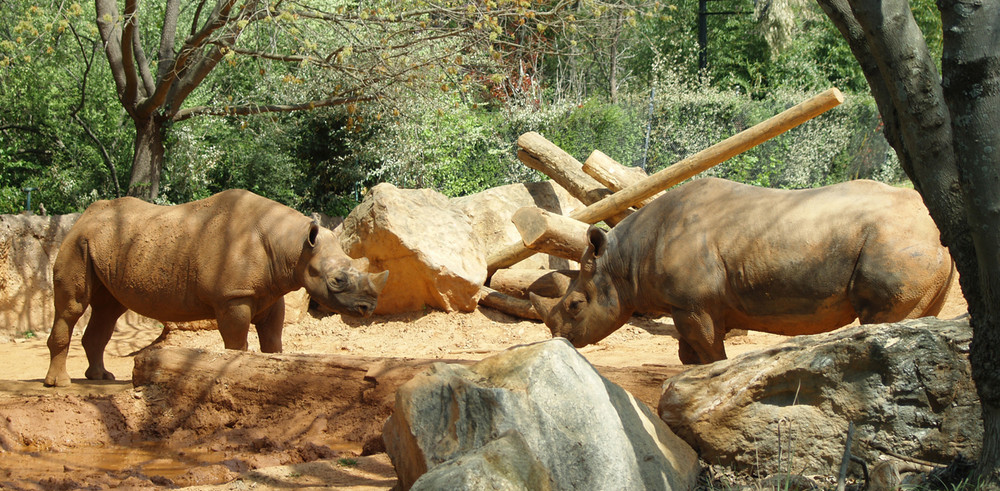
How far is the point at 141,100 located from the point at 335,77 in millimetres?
2893

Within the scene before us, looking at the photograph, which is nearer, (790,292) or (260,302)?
(790,292)

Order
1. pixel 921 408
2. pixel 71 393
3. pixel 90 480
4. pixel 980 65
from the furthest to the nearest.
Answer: pixel 71 393 → pixel 90 480 → pixel 921 408 → pixel 980 65

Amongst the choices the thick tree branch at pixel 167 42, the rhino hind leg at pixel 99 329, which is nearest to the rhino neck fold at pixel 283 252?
the rhino hind leg at pixel 99 329

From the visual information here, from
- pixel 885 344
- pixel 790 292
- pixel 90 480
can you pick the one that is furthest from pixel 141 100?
pixel 885 344

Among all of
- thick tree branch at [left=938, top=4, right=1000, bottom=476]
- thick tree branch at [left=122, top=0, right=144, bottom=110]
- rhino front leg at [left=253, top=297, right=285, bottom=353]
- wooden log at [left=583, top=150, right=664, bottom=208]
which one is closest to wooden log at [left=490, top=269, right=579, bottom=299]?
wooden log at [left=583, top=150, right=664, bottom=208]

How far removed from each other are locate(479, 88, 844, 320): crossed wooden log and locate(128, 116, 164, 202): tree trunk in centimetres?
457

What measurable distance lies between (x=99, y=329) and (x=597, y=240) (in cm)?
486

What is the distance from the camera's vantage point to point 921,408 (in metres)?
4.35

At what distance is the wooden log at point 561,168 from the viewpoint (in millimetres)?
12492

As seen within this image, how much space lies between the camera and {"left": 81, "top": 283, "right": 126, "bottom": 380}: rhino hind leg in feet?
27.8

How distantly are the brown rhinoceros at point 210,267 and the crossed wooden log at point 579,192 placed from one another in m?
3.14

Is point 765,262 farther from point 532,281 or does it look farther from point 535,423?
point 532,281

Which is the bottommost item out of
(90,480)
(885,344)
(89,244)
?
(90,480)

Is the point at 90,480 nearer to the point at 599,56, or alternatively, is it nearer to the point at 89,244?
the point at 89,244
